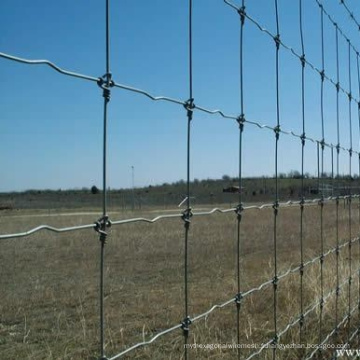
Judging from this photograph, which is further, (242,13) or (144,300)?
(144,300)

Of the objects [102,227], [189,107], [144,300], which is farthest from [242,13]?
[144,300]

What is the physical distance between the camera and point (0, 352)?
14.1ft

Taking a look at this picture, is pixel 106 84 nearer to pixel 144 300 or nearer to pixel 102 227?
pixel 102 227

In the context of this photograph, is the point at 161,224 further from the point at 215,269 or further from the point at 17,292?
the point at 17,292

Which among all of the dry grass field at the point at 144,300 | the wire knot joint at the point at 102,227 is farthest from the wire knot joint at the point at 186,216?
the dry grass field at the point at 144,300

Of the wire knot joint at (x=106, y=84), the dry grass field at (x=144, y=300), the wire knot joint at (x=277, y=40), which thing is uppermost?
the wire knot joint at (x=277, y=40)

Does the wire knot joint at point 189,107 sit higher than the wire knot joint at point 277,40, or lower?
lower

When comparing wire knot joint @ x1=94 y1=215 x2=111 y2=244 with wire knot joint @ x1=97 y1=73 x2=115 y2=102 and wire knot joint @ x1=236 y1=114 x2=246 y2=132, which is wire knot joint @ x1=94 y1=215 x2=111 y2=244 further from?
wire knot joint @ x1=236 y1=114 x2=246 y2=132

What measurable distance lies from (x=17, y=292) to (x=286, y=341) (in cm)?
405

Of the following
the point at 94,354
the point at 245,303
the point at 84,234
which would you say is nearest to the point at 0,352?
the point at 94,354

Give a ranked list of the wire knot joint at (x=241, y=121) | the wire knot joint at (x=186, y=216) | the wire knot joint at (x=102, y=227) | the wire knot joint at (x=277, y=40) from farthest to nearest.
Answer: the wire knot joint at (x=277, y=40) < the wire knot joint at (x=241, y=121) < the wire knot joint at (x=186, y=216) < the wire knot joint at (x=102, y=227)

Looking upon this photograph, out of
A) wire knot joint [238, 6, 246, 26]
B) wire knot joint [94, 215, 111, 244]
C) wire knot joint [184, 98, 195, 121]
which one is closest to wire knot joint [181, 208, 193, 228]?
wire knot joint [184, 98, 195, 121]

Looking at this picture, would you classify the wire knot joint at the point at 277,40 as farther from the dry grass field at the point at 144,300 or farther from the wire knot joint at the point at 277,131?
the dry grass field at the point at 144,300

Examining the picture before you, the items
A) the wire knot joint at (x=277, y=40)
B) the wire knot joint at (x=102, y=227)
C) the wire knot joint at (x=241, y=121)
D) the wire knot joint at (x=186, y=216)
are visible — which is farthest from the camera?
the wire knot joint at (x=277, y=40)
